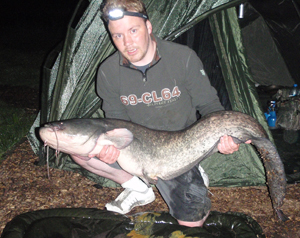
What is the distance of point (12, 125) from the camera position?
5.67 metres

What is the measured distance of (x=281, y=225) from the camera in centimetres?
319

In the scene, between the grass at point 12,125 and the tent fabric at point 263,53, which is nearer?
the grass at point 12,125

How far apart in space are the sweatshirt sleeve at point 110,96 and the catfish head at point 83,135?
45cm

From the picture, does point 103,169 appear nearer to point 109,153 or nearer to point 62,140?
point 109,153

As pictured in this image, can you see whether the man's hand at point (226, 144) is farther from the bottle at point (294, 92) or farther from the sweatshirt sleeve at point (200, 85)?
the bottle at point (294, 92)

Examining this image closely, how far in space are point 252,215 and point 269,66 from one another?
4.53 metres

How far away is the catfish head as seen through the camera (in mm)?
2619

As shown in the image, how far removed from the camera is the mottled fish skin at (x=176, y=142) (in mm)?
2762

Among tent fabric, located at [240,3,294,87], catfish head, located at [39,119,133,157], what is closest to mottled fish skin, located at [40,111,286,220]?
catfish head, located at [39,119,133,157]

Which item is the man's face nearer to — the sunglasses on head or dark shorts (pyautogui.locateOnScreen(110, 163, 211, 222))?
the sunglasses on head

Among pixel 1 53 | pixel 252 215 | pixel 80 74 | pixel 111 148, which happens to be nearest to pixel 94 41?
pixel 80 74

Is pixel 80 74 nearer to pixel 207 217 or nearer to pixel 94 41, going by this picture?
pixel 94 41

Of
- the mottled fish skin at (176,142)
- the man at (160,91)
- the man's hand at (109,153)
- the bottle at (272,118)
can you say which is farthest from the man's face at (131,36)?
the bottle at (272,118)

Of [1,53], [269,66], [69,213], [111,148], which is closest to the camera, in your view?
[111,148]
